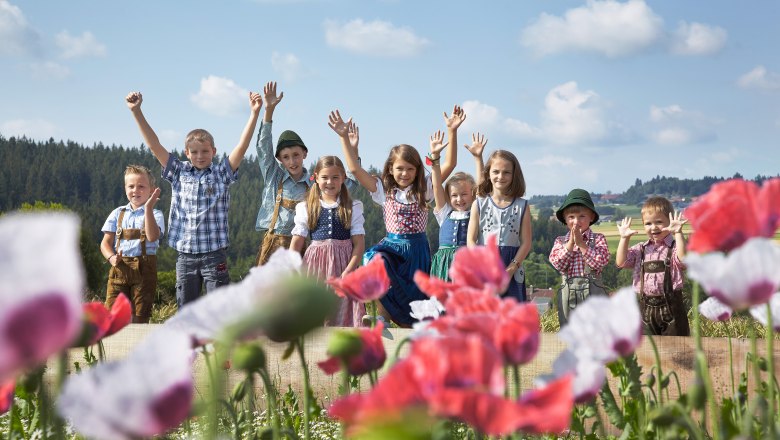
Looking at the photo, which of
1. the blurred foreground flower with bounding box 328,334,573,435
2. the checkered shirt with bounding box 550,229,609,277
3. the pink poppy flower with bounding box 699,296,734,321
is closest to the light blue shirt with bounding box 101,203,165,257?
the checkered shirt with bounding box 550,229,609,277

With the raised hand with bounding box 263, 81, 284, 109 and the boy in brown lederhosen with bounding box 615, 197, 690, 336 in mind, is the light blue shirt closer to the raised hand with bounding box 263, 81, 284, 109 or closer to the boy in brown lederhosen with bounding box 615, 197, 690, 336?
the raised hand with bounding box 263, 81, 284, 109

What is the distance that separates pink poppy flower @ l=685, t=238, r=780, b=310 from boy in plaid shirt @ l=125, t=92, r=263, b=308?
5.26 meters

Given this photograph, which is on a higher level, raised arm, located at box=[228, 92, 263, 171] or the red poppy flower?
raised arm, located at box=[228, 92, 263, 171]

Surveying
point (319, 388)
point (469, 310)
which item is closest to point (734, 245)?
point (469, 310)

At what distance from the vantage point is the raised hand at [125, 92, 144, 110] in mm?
5969

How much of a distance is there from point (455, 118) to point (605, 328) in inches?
201

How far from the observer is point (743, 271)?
36.3 inches

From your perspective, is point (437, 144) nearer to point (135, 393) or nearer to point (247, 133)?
point (247, 133)

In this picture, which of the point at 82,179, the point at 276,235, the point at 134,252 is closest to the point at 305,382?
the point at 276,235

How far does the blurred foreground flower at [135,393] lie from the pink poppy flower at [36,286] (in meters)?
0.09

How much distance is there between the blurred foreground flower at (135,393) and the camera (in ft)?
2.07

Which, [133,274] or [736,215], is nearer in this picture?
[736,215]

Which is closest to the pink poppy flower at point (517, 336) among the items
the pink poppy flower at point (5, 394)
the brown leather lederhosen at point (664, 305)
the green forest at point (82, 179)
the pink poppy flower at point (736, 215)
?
the pink poppy flower at point (736, 215)

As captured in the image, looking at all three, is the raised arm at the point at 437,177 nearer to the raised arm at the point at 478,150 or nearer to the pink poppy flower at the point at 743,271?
the raised arm at the point at 478,150
